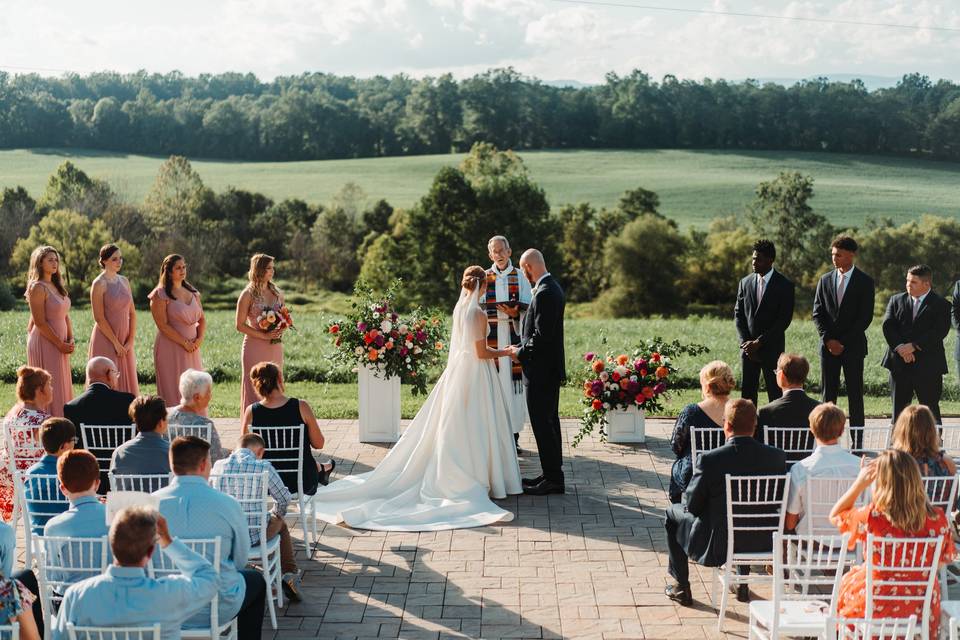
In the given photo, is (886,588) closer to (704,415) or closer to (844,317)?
(704,415)

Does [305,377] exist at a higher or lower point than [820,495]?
lower

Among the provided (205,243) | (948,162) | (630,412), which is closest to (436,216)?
(205,243)

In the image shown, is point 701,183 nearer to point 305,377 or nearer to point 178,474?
point 305,377

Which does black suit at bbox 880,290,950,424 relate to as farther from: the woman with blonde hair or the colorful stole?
the woman with blonde hair

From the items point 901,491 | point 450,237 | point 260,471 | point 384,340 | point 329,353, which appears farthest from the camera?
point 450,237

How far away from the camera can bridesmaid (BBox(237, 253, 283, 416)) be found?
9.92m

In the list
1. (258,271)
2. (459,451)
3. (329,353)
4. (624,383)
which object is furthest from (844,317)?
(258,271)

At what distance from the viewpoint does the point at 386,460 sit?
8555mm

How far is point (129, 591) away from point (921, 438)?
3955 mm

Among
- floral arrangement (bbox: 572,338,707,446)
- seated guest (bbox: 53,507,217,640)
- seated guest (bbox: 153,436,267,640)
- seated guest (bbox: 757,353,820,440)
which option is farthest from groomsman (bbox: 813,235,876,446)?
seated guest (bbox: 53,507,217,640)

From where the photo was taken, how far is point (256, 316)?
33.1 feet

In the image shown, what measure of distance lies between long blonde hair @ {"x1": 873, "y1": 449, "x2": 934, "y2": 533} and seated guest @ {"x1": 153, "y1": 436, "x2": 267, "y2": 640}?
9.64ft

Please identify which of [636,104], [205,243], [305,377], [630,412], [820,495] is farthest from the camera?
[636,104]

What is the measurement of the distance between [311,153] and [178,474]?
5024cm
